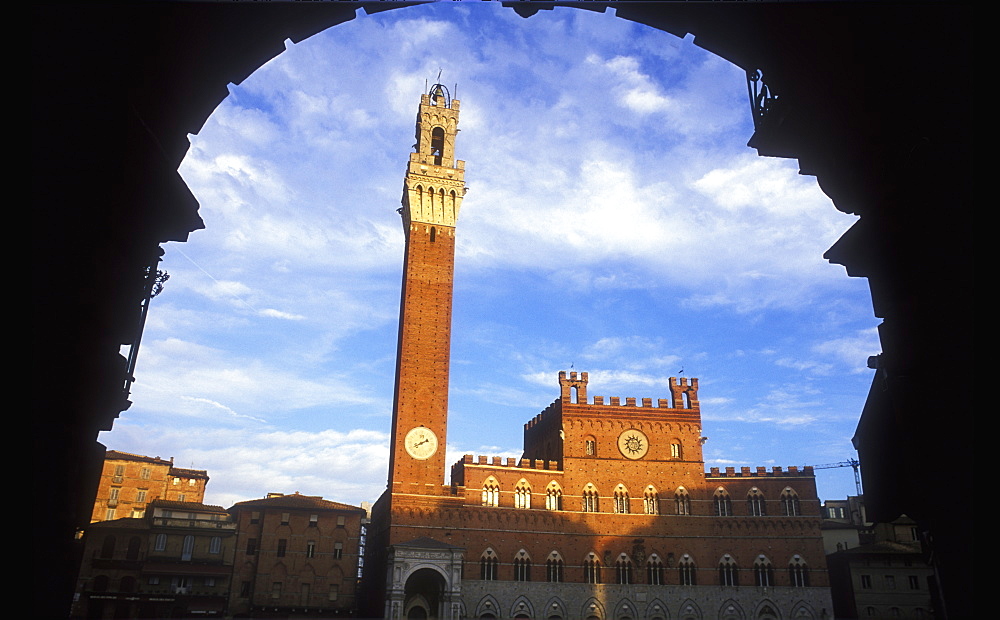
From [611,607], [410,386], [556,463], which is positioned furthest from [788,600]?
[410,386]

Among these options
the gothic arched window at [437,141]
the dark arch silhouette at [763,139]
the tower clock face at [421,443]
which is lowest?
the dark arch silhouette at [763,139]

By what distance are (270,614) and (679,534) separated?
25.9 metres

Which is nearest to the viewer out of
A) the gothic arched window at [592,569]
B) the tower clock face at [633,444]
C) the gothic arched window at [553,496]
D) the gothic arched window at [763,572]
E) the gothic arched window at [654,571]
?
the gothic arched window at [592,569]

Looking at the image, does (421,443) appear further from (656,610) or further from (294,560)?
(656,610)

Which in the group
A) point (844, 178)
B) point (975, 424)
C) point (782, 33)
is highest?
point (782, 33)

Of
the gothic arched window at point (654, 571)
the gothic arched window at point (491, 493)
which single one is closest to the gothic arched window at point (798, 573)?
the gothic arched window at point (654, 571)

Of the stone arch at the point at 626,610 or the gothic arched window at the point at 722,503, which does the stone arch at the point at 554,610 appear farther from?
the gothic arched window at the point at 722,503

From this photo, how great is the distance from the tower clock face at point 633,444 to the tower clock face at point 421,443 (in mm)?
12632

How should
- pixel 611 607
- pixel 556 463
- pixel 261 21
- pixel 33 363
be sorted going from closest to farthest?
pixel 33 363, pixel 261 21, pixel 611 607, pixel 556 463

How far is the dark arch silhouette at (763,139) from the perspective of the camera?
5473 mm

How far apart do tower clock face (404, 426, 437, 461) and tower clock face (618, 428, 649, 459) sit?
1263 centimetres

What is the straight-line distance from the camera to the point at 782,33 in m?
8.12

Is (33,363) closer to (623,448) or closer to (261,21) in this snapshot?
(261,21)

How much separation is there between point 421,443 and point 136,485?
29.6 meters
